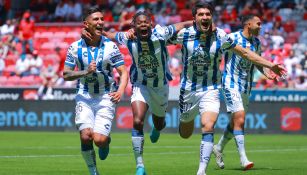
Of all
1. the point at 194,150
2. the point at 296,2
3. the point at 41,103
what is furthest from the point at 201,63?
the point at 296,2

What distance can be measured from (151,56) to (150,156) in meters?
4.78

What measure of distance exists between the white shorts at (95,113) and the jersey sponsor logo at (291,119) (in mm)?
15111

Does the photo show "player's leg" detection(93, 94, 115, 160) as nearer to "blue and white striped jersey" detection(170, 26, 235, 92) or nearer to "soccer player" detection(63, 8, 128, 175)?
"soccer player" detection(63, 8, 128, 175)

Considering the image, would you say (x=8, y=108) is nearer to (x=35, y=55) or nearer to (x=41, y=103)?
(x=41, y=103)

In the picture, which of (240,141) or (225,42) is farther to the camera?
(240,141)

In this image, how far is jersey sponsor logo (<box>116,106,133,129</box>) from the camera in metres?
28.6

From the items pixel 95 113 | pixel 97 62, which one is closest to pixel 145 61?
pixel 97 62

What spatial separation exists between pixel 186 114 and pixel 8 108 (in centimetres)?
1624

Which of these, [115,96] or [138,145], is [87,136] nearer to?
[115,96]

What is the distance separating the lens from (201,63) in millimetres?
13797

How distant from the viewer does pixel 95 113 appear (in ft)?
42.0

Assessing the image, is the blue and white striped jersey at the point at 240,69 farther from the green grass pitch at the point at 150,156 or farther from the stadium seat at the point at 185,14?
the stadium seat at the point at 185,14

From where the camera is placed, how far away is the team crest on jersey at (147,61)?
14.1 meters

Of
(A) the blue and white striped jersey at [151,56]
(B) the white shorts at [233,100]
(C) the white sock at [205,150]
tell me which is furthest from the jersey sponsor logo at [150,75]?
(B) the white shorts at [233,100]
